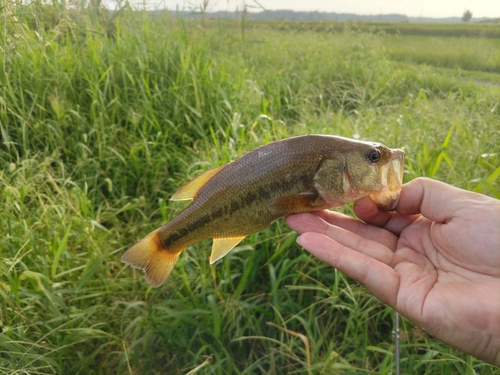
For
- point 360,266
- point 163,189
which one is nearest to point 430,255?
point 360,266

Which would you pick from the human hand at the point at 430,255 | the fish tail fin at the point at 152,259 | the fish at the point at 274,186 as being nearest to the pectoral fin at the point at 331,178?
the fish at the point at 274,186

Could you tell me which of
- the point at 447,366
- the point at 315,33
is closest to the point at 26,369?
the point at 447,366

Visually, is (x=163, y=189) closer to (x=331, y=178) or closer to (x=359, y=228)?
(x=359, y=228)

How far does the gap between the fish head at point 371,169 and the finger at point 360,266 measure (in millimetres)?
258

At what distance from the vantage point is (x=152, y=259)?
1.96 meters

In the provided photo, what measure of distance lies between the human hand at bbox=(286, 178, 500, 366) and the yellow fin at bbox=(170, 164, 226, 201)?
1.66 ft

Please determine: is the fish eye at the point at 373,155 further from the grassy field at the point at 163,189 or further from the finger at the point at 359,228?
the grassy field at the point at 163,189

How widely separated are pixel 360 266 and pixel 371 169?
0.47 meters

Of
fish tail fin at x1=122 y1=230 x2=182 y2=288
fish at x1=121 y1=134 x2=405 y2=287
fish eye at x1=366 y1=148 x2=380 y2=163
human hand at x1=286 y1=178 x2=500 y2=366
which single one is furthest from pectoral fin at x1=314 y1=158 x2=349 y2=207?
fish tail fin at x1=122 y1=230 x2=182 y2=288

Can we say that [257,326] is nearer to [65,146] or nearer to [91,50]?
[65,146]

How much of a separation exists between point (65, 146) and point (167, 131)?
1.05 metres

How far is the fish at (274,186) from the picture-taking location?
6.11 feet

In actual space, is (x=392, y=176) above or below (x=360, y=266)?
above

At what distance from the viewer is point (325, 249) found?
6.26ft
